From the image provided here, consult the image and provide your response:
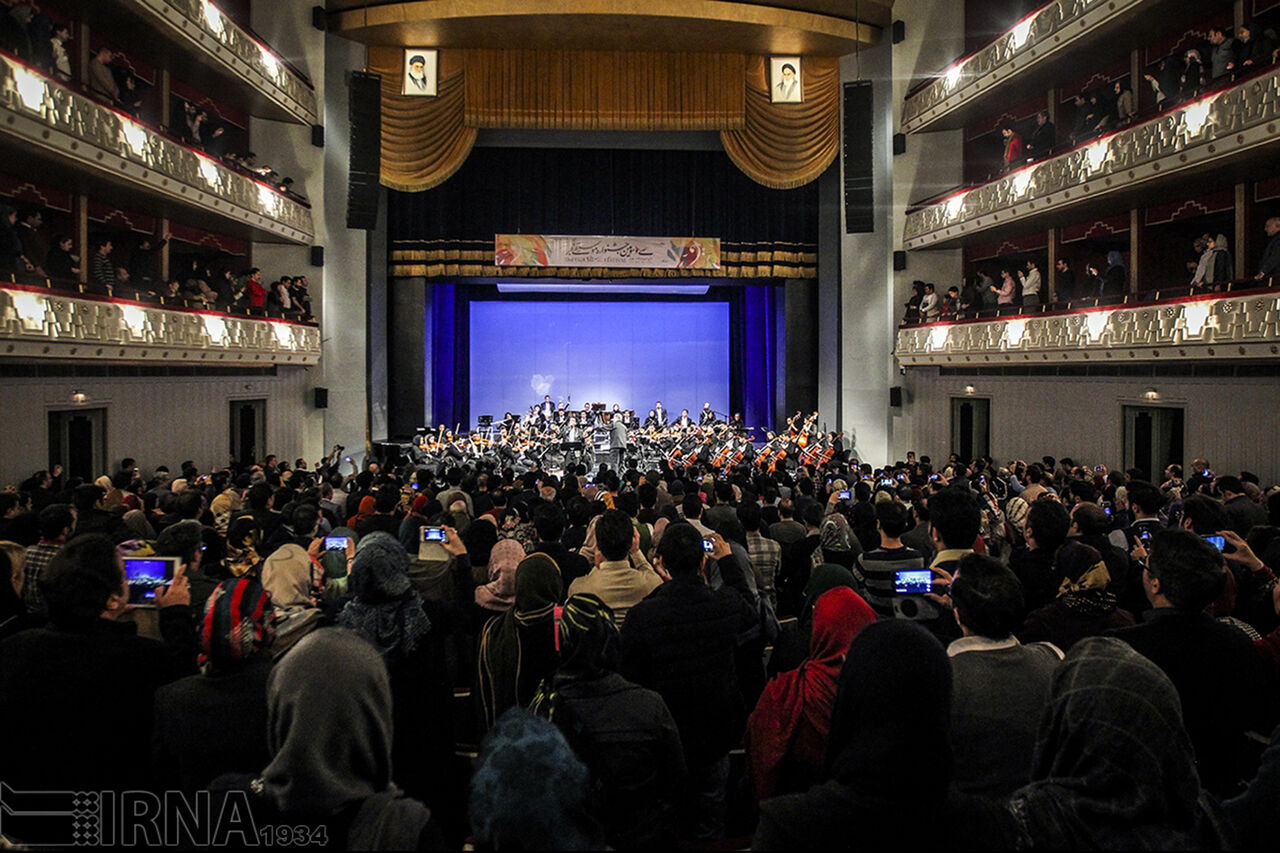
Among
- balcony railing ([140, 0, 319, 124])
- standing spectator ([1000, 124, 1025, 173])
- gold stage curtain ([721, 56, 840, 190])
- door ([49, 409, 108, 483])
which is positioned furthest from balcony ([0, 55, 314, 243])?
standing spectator ([1000, 124, 1025, 173])

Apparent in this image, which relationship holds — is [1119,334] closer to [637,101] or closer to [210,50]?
[637,101]

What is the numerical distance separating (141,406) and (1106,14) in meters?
16.2

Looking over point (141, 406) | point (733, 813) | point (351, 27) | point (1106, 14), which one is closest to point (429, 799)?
point (733, 813)

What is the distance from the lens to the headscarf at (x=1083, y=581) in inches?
142

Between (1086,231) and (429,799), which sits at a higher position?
(1086,231)

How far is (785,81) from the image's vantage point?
1895 centimetres

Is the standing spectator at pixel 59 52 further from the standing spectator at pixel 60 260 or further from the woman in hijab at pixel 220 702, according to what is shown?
the woman in hijab at pixel 220 702

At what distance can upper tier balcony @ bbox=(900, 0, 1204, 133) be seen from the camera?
13.6 meters

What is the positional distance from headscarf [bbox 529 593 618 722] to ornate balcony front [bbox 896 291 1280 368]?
1103cm

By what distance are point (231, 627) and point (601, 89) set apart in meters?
18.8

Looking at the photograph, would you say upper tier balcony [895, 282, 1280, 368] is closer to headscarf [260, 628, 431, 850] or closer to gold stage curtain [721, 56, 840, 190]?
gold stage curtain [721, 56, 840, 190]

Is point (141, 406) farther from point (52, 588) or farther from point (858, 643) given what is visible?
point (858, 643)

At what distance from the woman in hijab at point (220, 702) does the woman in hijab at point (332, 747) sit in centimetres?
39

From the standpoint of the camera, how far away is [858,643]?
204cm
